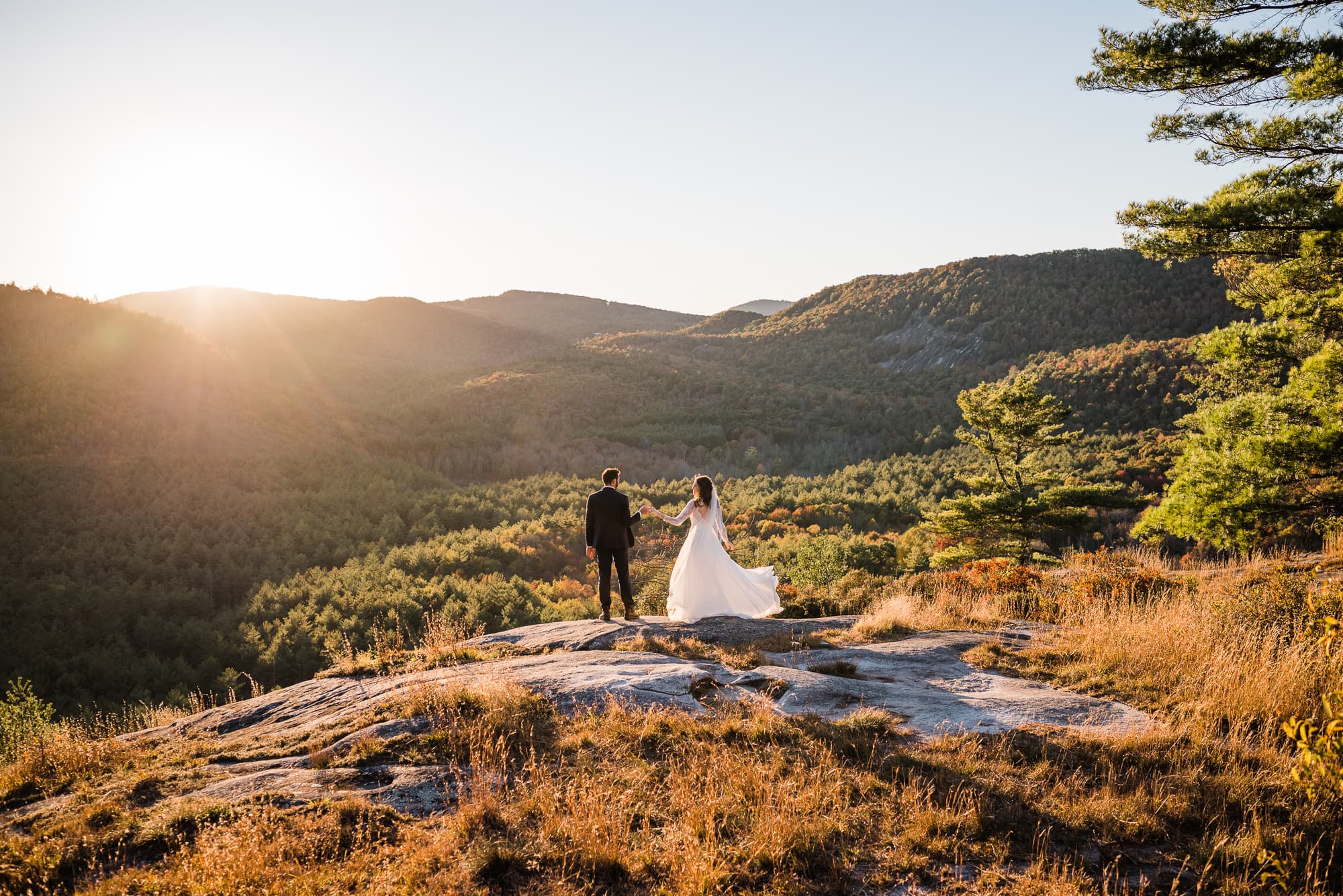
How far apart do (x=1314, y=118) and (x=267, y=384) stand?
118 ft

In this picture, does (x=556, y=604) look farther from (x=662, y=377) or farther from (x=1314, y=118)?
(x=662, y=377)

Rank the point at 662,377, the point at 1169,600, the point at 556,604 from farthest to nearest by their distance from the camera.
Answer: the point at 662,377
the point at 556,604
the point at 1169,600

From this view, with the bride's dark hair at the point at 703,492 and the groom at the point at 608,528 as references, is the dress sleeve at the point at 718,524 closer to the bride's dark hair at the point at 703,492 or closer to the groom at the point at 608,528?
the bride's dark hair at the point at 703,492

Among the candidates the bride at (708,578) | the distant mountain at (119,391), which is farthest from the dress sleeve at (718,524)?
the distant mountain at (119,391)

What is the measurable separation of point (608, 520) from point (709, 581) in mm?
1754

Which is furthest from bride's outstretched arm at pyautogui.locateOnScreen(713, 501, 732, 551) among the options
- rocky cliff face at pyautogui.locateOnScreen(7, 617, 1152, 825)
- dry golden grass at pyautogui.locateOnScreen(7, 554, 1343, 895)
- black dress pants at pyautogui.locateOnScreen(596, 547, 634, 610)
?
dry golden grass at pyautogui.locateOnScreen(7, 554, 1343, 895)

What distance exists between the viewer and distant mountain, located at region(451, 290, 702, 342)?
102 meters

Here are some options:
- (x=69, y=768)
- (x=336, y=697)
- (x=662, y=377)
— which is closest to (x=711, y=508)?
(x=336, y=697)

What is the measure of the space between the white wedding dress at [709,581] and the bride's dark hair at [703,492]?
0.22 feet

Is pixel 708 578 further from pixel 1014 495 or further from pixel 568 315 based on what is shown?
pixel 568 315

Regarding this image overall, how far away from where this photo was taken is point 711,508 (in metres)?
10.3

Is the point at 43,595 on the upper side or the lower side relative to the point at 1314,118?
lower

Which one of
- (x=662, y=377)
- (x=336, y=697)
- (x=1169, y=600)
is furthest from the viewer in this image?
(x=662, y=377)

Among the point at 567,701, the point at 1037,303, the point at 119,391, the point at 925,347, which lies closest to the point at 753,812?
the point at 567,701
